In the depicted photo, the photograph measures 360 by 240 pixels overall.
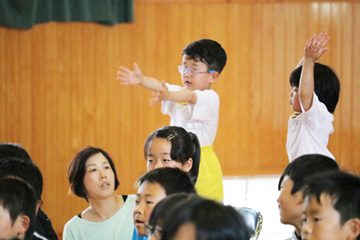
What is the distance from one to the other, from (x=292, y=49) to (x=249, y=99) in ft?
2.13

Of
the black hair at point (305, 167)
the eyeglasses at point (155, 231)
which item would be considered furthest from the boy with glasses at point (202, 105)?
the eyeglasses at point (155, 231)

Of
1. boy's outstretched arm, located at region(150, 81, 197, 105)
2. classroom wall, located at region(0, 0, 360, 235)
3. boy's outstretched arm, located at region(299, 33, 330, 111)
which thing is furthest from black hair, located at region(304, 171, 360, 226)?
classroom wall, located at region(0, 0, 360, 235)

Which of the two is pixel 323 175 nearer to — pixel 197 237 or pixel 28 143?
pixel 197 237

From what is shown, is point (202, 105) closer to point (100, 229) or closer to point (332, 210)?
point (100, 229)

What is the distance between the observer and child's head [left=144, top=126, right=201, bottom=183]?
8.64 feet

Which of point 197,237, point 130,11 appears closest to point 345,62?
point 130,11

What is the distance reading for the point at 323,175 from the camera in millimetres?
1742

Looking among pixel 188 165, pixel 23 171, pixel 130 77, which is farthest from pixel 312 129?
pixel 23 171

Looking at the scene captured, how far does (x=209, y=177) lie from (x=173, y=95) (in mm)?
579

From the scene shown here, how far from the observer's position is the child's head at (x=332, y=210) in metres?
1.63

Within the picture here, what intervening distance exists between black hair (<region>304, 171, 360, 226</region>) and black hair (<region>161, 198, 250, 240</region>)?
56 cm

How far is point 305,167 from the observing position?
6.97 ft

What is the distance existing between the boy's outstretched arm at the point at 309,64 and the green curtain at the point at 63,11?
2.57 metres

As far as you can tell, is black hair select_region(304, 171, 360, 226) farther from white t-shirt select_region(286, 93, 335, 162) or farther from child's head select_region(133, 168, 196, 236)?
white t-shirt select_region(286, 93, 335, 162)
